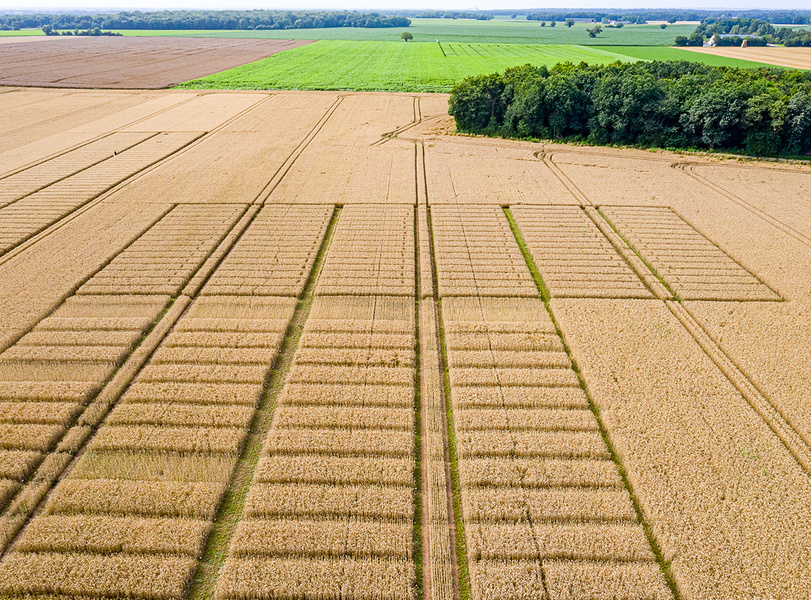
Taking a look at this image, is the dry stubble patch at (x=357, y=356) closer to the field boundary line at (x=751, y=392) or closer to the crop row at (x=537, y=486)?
the crop row at (x=537, y=486)

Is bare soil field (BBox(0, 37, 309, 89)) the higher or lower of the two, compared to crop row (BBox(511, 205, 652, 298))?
higher

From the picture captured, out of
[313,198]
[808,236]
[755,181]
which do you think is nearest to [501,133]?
[755,181]

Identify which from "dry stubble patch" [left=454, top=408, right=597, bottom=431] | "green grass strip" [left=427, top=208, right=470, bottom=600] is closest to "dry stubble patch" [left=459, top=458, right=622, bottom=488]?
"green grass strip" [left=427, top=208, right=470, bottom=600]

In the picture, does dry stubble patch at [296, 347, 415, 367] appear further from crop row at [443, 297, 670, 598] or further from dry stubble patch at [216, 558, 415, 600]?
dry stubble patch at [216, 558, 415, 600]

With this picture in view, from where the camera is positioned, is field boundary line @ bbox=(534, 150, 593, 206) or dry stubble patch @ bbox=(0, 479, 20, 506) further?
field boundary line @ bbox=(534, 150, 593, 206)

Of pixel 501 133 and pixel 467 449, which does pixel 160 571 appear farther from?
pixel 501 133
